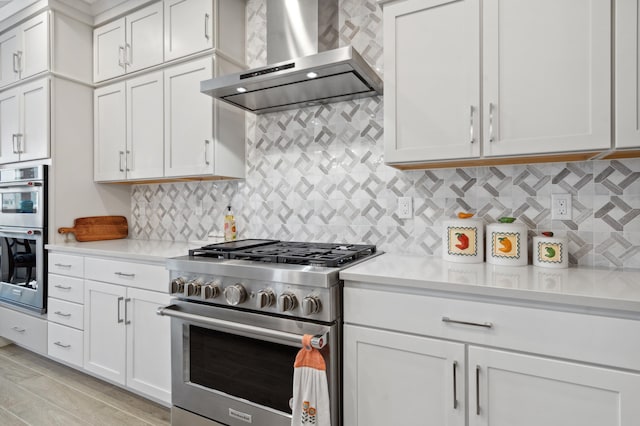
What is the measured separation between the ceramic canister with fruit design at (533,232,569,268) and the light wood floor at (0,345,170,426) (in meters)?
2.18

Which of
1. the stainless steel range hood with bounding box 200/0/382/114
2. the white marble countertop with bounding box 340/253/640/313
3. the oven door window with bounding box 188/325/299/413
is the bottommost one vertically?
the oven door window with bounding box 188/325/299/413

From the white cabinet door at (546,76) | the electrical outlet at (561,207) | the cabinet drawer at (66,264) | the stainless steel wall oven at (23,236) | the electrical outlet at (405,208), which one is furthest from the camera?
A: the stainless steel wall oven at (23,236)

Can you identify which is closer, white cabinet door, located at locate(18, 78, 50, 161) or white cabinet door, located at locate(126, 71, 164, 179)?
white cabinet door, located at locate(126, 71, 164, 179)

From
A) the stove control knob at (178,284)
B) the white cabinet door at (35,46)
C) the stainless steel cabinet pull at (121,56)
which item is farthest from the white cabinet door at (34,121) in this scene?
the stove control knob at (178,284)

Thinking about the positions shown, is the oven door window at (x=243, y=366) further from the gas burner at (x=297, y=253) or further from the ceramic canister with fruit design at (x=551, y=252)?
the ceramic canister with fruit design at (x=551, y=252)

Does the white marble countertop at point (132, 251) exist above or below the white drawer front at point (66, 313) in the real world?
above

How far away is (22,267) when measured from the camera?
9.11ft

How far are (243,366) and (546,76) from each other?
71.3 inches

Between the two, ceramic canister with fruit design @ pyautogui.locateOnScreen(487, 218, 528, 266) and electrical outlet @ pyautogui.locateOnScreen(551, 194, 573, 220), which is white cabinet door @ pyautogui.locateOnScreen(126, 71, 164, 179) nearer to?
ceramic canister with fruit design @ pyautogui.locateOnScreen(487, 218, 528, 266)

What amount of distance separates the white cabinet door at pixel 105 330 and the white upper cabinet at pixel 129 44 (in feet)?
5.33

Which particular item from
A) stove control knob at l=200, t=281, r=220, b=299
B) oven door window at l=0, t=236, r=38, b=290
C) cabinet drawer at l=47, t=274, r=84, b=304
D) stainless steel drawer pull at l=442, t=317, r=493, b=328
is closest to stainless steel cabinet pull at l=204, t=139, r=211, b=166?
stove control knob at l=200, t=281, r=220, b=299

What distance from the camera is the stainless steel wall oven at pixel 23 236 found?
2635 millimetres

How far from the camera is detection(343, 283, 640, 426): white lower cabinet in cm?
107

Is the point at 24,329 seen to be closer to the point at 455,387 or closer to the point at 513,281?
the point at 455,387
